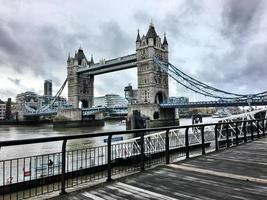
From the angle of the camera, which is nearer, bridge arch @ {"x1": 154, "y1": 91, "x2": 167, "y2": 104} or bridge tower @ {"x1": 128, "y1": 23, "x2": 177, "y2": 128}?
bridge tower @ {"x1": 128, "y1": 23, "x2": 177, "y2": 128}

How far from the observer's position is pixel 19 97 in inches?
6909

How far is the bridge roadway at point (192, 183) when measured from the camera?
4.26 metres

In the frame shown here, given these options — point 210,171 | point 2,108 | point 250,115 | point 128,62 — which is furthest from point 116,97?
point 210,171

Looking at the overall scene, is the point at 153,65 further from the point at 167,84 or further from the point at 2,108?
the point at 2,108

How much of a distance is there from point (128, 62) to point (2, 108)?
84796 millimetres

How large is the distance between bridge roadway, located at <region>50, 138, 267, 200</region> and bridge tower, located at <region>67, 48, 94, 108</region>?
330 feet

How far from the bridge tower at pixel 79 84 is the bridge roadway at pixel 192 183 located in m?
101

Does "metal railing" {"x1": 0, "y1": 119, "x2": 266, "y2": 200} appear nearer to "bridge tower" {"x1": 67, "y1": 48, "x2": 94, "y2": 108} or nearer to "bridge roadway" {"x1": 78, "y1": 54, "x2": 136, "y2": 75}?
"bridge roadway" {"x1": 78, "y1": 54, "x2": 136, "y2": 75}

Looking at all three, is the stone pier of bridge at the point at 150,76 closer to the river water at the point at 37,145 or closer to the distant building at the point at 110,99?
the river water at the point at 37,145

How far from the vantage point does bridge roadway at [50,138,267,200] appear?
4.26 metres

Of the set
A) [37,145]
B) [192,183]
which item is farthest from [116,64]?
[192,183]

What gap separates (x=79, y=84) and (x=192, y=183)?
342 feet

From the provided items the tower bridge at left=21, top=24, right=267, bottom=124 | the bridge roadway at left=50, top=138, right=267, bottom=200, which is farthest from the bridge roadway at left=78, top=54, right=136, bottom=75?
the bridge roadway at left=50, top=138, right=267, bottom=200

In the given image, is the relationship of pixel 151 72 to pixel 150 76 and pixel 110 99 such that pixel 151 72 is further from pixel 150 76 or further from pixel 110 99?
pixel 110 99
